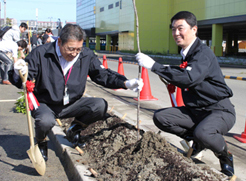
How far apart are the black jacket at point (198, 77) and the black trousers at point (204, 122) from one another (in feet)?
0.38

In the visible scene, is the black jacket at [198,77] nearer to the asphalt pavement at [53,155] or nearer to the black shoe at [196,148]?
the black shoe at [196,148]

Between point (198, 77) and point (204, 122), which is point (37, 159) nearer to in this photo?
point (204, 122)

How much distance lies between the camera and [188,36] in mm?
3363

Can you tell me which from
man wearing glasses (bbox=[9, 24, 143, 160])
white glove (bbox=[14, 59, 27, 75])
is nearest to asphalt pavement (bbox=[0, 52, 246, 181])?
man wearing glasses (bbox=[9, 24, 143, 160])

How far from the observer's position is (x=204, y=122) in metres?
3.13

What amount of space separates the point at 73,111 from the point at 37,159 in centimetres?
83

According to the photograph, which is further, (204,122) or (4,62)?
(4,62)

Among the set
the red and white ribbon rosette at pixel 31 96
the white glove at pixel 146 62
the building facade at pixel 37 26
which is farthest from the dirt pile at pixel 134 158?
the building facade at pixel 37 26

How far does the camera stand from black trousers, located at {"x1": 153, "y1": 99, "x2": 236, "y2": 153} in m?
3.05

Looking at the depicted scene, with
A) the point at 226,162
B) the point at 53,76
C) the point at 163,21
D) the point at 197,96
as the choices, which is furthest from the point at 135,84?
the point at 163,21

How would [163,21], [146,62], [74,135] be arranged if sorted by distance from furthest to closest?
1. [163,21]
2. [74,135]
3. [146,62]

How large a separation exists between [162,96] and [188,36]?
564 centimetres

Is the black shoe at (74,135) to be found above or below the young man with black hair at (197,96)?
below

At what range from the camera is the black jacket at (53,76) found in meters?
3.64
